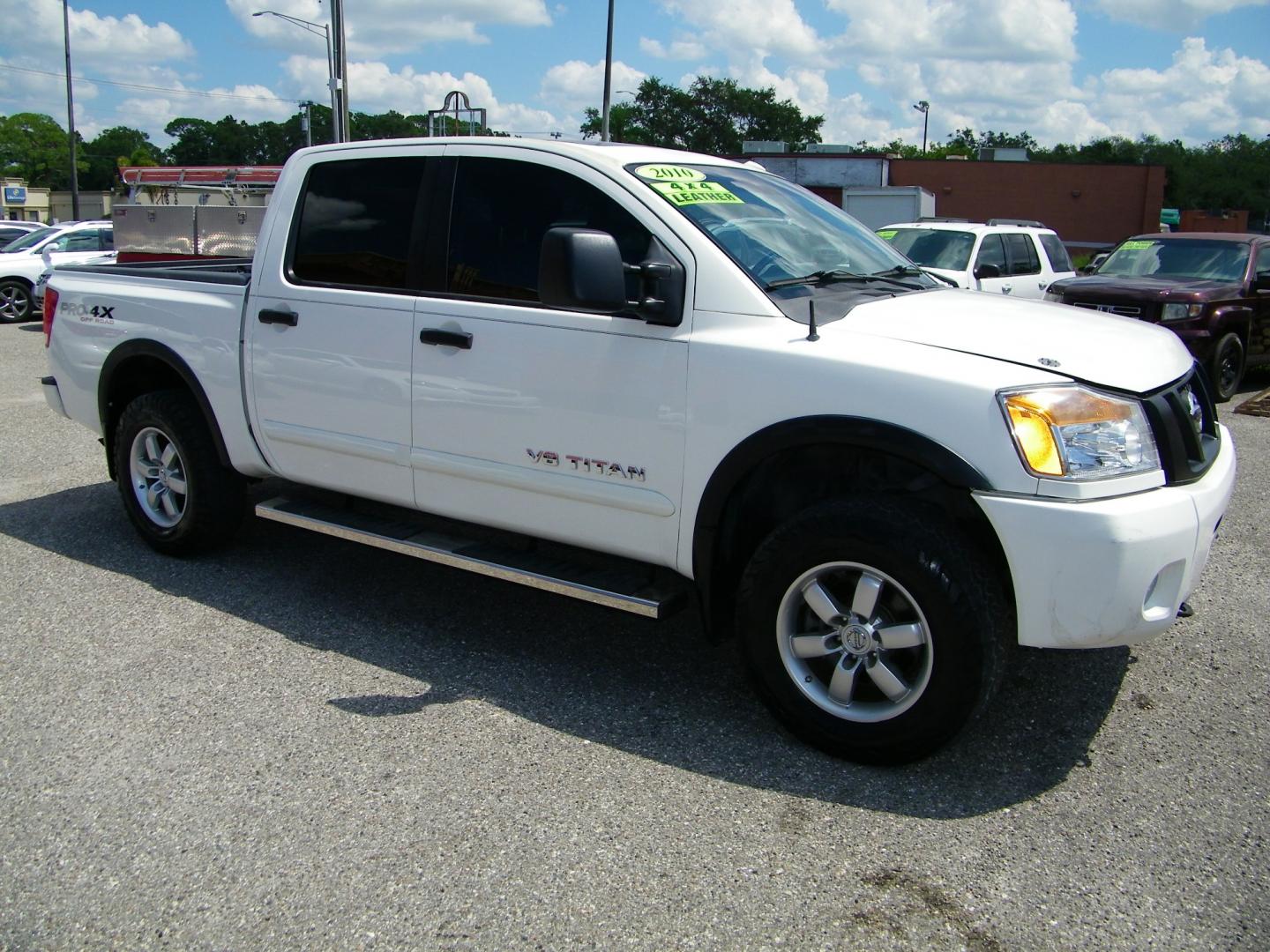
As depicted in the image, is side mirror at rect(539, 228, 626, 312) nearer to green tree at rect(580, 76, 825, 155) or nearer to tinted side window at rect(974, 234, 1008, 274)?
tinted side window at rect(974, 234, 1008, 274)

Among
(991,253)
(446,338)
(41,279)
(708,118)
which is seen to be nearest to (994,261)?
(991,253)

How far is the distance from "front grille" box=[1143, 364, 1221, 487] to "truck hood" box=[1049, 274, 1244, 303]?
24.0ft

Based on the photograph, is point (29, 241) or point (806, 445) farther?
point (29, 241)

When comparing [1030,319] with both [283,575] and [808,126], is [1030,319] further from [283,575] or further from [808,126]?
→ [808,126]

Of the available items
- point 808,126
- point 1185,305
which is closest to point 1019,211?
point 1185,305

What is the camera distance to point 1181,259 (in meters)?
11.7

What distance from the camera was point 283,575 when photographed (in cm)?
524

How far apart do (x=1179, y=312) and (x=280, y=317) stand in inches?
345

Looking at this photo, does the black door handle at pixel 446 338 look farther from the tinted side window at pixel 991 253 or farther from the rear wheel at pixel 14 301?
the rear wheel at pixel 14 301

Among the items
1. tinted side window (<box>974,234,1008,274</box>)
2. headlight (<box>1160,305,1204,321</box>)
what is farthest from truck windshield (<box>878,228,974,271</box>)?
headlight (<box>1160,305,1204,321</box>)

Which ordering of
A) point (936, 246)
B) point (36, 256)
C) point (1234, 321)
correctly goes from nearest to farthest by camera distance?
point (1234, 321) < point (936, 246) < point (36, 256)

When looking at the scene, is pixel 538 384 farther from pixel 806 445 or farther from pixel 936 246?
pixel 936 246

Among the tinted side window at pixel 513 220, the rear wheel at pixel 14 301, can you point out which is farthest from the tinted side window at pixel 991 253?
the rear wheel at pixel 14 301

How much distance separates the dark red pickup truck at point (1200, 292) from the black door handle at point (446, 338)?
807 cm
